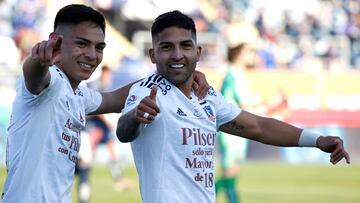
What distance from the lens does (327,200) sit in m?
15.7

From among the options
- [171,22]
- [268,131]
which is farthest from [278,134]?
[171,22]

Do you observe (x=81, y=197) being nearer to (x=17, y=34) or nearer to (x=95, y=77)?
(x=95, y=77)

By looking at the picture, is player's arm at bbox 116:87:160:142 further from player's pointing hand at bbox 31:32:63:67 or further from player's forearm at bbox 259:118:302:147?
player's forearm at bbox 259:118:302:147

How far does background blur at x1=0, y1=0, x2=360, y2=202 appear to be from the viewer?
79.2ft

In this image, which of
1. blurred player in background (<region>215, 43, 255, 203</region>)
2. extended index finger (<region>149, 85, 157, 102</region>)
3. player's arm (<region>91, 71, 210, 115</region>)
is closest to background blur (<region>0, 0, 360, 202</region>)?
blurred player in background (<region>215, 43, 255, 203</region>)

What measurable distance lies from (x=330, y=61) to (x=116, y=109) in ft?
81.4

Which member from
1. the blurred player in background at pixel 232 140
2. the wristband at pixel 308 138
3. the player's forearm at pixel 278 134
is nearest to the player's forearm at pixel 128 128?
the player's forearm at pixel 278 134

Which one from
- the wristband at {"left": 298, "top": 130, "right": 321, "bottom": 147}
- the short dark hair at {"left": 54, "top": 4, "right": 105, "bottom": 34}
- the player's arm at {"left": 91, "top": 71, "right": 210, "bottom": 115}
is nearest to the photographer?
the short dark hair at {"left": 54, "top": 4, "right": 105, "bottom": 34}

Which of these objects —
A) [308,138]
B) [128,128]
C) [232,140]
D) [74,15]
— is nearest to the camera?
[128,128]

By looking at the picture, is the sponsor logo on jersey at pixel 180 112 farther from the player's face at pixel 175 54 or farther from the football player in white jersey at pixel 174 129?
the player's face at pixel 175 54

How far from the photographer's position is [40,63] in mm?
4680

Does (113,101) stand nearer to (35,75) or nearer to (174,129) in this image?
(174,129)

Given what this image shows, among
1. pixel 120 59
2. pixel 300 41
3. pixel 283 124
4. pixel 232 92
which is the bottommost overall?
pixel 283 124

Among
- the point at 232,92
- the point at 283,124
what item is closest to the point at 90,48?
the point at 283,124
